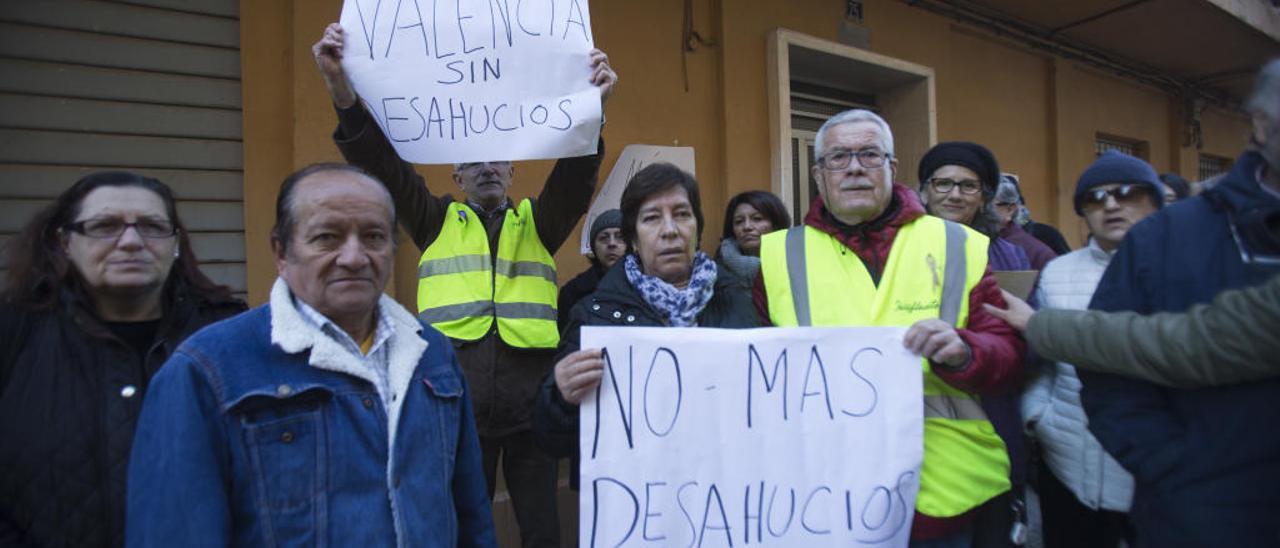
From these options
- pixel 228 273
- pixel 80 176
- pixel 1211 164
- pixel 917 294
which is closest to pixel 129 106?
pixel 80 176

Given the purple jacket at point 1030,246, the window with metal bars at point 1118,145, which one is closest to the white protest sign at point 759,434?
the purple jacket at point 1030,246

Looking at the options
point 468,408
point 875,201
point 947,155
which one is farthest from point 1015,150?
point 468,408

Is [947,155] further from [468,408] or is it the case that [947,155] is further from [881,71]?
[881,71]

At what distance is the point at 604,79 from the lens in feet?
6.98

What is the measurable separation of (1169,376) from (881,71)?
5.36 metres

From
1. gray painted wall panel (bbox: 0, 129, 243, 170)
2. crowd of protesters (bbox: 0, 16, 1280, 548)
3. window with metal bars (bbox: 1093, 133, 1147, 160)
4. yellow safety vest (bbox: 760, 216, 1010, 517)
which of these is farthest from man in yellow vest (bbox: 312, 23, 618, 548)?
window with metal bars (bbox: 1093, 133, 1147, 160)

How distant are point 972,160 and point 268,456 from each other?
8.27 ft

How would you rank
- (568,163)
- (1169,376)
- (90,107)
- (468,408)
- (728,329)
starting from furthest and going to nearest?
1. (90,107)
2. (568,163)
3. (728,329)
4. (468,408)
5. (1169,376)

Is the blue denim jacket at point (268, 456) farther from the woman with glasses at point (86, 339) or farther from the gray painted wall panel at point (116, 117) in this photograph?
the gray painted wall panel at point (116, 117)

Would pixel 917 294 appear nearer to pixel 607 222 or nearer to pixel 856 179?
pixel 856 179

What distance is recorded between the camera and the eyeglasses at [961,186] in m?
2.67

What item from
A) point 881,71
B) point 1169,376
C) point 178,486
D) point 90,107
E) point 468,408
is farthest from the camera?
point 881,71

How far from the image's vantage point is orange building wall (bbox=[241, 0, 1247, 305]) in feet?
11.8

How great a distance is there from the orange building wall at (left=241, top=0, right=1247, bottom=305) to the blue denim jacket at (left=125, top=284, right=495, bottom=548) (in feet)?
8.67
